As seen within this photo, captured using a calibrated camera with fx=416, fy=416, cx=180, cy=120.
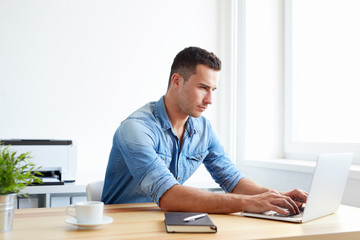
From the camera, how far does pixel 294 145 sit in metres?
2.72

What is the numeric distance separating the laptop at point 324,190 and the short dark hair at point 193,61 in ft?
2.30

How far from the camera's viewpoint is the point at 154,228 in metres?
1.16

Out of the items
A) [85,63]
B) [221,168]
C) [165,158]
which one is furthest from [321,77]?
[85,63]

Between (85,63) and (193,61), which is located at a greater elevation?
(85,63)

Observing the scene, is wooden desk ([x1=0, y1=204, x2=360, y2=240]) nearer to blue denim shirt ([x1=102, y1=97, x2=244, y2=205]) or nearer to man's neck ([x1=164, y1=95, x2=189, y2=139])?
blue denim shirt ([x1=102, y1=97, x2=244, y2=205])

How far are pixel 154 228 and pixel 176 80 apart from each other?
899 millimetres

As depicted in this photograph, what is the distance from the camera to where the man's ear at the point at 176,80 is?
190cm

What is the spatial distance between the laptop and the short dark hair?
70cm

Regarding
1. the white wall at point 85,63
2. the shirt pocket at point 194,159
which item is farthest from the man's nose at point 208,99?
the white wall at point 85,63

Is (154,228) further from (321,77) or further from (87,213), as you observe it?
(321,77)

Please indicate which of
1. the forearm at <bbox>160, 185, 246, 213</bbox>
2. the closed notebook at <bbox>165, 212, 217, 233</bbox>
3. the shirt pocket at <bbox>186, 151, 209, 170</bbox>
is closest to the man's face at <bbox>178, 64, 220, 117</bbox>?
the shirt pocket at <bbox>186, 151, 209, 170</bbox>

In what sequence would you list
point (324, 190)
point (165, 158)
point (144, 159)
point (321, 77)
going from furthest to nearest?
point (321, 77)
point (165, 158)
point (144, 159)
point (324, 190)

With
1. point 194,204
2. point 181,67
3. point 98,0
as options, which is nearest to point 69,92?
point 98,0

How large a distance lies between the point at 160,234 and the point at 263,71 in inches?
76.7
